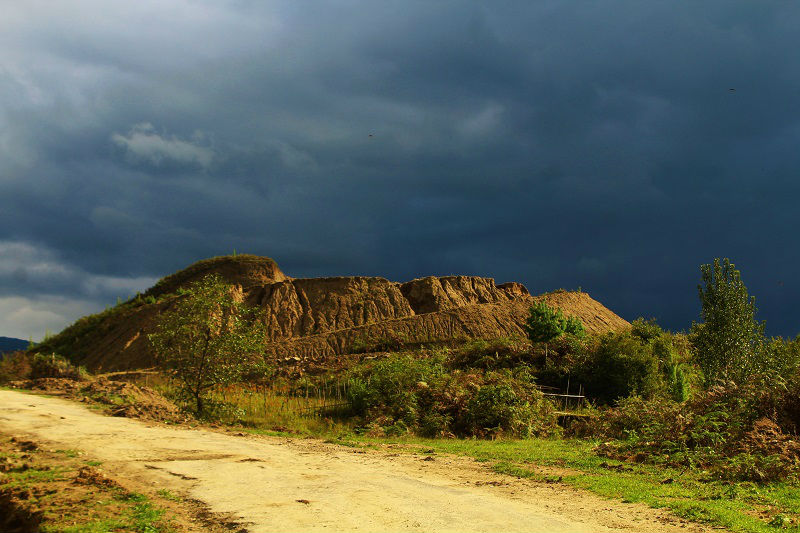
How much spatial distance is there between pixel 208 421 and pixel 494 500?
39.9ft

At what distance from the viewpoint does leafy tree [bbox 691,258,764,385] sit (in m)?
24.4

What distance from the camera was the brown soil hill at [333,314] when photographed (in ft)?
133

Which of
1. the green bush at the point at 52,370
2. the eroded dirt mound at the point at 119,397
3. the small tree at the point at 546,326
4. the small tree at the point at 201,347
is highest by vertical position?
the small tree at the point at 546,326

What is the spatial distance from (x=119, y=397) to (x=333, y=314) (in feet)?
91.0

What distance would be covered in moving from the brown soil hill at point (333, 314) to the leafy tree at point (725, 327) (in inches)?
603

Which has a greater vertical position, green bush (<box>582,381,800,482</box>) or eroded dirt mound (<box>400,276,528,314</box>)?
eroded dirt mound (<box>400,276,528,314</box>)

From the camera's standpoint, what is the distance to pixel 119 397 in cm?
1884

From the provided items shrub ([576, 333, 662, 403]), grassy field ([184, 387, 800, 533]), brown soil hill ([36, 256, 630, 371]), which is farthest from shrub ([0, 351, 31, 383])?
shrub ([576, 333, 662, 403])

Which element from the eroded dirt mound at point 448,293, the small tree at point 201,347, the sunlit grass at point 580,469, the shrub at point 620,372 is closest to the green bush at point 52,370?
the small tree at point 201,347

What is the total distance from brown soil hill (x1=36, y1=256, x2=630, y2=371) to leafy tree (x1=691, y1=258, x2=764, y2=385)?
15.3m

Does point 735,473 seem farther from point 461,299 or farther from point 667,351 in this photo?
point 461,299

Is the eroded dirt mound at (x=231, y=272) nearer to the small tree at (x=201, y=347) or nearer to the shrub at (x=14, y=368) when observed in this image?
the shrub at (x=14, y=368)

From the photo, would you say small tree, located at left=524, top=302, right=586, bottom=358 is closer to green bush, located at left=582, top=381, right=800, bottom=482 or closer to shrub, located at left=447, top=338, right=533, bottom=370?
shrub, located at left=447, top=338, right=533, bottom=370

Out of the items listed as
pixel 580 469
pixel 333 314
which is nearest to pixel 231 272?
pixel 333 314
